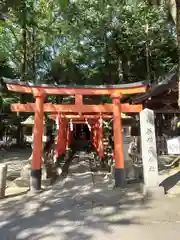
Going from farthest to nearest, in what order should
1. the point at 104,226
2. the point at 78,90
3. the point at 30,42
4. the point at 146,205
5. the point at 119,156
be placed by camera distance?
the point at 30,42, the point at 78,90, the point at 119,156, the point at 146,205, the point at 104,226

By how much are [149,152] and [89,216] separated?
230 centimetres

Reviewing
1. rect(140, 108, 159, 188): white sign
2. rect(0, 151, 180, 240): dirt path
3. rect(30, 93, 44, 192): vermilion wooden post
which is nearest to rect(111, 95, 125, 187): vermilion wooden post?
rect(0, 151, 180, 240): dirt path

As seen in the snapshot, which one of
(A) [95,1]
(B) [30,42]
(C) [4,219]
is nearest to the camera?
(C) [4,219]

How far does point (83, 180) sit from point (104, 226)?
3.93 m

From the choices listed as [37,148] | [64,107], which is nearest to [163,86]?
[64,107]

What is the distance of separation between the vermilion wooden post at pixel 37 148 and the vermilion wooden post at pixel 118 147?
2.14 meters

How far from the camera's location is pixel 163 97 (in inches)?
493

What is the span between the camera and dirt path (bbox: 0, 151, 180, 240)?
12.1 ft

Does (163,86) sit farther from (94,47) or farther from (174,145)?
(94,47)

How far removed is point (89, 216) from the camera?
452cm

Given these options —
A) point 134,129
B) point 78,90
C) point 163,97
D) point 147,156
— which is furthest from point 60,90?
point 134,129

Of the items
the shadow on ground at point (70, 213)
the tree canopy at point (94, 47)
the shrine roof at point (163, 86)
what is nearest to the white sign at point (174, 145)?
the shadow on ground at point (70, 213)

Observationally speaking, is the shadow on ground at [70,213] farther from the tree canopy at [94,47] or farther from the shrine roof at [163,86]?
the tree canopy at [94,47]

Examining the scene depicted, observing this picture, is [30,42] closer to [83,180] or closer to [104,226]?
[83,180]
